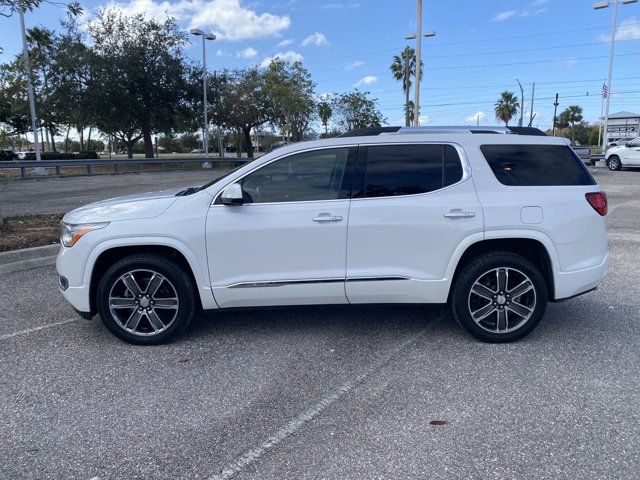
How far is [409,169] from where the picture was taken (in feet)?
14.2

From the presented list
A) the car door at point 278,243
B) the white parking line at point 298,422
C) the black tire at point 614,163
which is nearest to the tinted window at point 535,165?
the car door at point 278,243

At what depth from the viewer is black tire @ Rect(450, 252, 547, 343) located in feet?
13.9

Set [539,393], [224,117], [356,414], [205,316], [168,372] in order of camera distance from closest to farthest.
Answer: [356,414], [539,393], [168,372], [205,316], [224,117]

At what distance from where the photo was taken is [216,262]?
13.7 feet

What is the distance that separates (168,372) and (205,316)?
1.26 metres

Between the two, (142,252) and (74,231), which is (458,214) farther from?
(74,231)

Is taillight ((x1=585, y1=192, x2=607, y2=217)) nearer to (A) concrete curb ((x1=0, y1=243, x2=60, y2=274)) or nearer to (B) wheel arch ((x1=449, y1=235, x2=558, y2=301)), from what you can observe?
(B) wheel arch ((x1=449, y1=235, x2=558, y2=301))

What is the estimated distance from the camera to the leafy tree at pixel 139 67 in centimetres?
3044

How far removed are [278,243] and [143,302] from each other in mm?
1293

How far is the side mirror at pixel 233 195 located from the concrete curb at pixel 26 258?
Result: 4359 mm

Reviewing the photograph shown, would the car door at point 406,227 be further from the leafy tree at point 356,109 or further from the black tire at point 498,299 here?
the leafy tree at point 356,109

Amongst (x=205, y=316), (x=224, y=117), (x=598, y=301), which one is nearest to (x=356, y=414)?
(x=205, y=316)

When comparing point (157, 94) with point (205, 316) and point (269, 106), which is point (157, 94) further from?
point (205, 316)

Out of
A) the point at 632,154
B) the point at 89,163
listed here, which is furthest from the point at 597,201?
the point at 632,154
